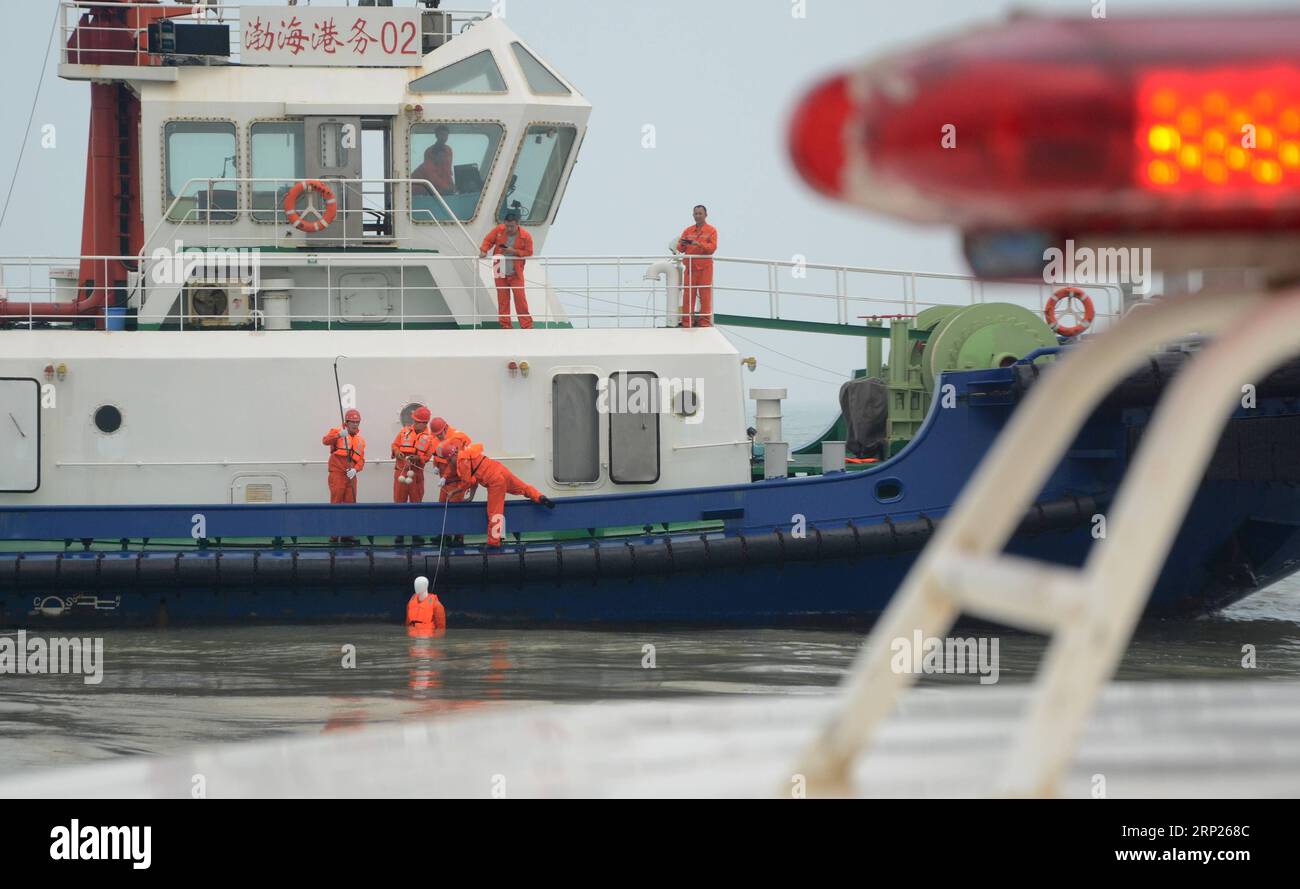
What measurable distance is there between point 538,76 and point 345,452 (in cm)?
344

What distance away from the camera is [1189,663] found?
8219 mm

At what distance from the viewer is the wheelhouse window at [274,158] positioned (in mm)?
10805

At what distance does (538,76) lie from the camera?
1123cm

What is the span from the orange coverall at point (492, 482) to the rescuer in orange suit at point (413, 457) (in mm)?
251

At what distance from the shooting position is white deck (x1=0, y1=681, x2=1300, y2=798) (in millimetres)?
1351

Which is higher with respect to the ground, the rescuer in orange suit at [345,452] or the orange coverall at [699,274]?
the orange coverall at [699,274]

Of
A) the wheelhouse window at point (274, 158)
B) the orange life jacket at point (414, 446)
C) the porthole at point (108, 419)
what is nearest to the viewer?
the orange life jacket at point (414, 446)

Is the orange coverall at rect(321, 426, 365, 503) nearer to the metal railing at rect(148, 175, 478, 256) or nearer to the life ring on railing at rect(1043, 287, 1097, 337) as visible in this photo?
the metal railing at rect(148, 175, 478, 256)

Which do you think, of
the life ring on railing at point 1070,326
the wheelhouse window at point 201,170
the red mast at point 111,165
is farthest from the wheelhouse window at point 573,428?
the red mast at point 111,165

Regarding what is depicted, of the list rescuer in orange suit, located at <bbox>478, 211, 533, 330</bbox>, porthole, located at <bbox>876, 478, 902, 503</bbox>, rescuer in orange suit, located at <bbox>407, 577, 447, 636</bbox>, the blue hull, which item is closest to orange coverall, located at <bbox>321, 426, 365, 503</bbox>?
the blue hull

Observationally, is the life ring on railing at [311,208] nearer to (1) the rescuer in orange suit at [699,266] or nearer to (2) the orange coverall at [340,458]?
(2) the orange coverall at [340,458]
